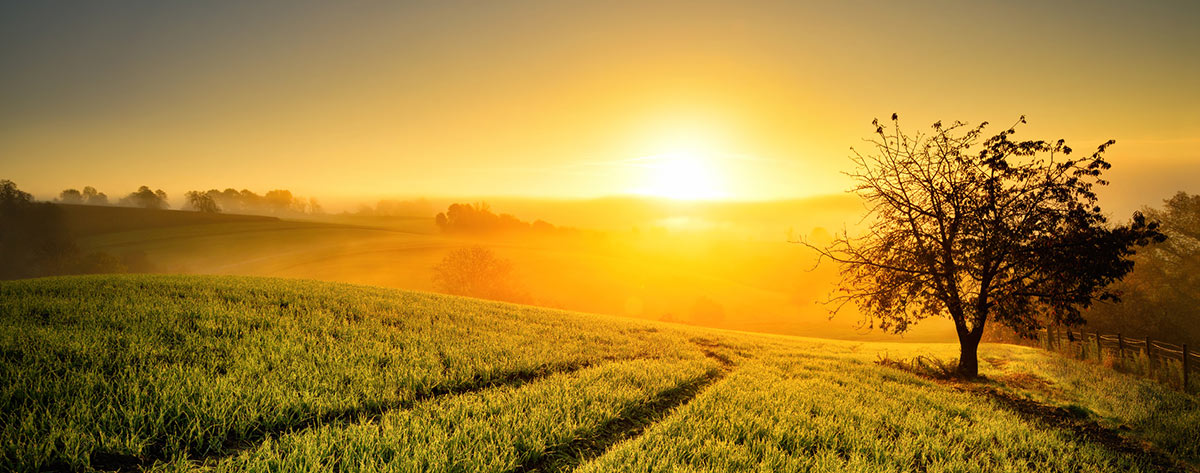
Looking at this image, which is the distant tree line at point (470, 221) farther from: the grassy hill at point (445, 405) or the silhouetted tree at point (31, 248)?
the grassy hill at point (445, 405)

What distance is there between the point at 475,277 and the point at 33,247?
70.6 meters

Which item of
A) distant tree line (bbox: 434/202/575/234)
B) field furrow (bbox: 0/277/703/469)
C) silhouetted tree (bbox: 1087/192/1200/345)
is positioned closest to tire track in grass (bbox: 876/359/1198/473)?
field furrow (bbox: 0/277/703/469)

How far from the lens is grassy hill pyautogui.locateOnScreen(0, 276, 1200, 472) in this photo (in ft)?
15.9

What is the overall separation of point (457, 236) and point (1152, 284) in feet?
431

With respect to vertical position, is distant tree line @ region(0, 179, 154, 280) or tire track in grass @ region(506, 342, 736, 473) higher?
distant tree line @ region(0, 179, 154, 280)

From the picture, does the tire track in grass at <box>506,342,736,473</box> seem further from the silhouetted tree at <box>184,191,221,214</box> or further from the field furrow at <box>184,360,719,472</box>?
the silhouetted tree at <box>184,191,221,214</box>

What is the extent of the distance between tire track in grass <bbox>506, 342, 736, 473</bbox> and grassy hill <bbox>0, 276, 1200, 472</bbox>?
0.12 feet

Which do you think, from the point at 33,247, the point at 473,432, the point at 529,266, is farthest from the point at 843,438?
the point at 33,247

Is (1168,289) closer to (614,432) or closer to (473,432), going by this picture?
(614,432)

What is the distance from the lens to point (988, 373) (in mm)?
15859

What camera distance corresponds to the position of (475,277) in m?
69.8

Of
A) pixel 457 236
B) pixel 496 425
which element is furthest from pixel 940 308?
pixel 457 236

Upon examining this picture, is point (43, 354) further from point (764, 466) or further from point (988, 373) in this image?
point (988, 373)

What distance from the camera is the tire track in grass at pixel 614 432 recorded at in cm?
524
